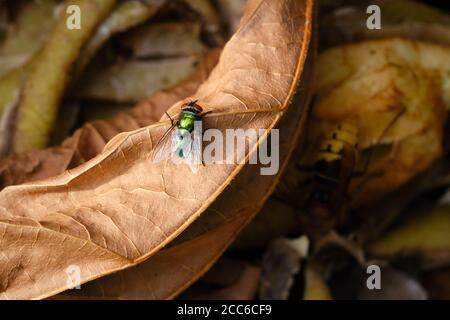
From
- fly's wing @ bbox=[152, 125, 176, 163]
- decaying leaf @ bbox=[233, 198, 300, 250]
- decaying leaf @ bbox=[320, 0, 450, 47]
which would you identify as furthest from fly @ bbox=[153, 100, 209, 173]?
decaying leaf @ bbox=[320, 0, 450, 47]

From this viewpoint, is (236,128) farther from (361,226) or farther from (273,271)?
(361,226)

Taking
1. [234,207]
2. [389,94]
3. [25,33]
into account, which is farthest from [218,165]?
[25,33]

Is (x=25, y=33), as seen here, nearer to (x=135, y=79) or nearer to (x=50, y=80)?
(x=50, y=80)

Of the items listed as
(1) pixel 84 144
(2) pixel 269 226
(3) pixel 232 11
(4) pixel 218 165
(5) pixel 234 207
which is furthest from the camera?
(3) pixel 232 11

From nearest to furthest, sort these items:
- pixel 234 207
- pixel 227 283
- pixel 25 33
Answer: pixel 234 207 → pixel 227 283 → pixel 25 33

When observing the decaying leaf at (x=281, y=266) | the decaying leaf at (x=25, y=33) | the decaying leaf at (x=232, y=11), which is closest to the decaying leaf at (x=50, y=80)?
the decaying leaf at (x=25, y=33)
